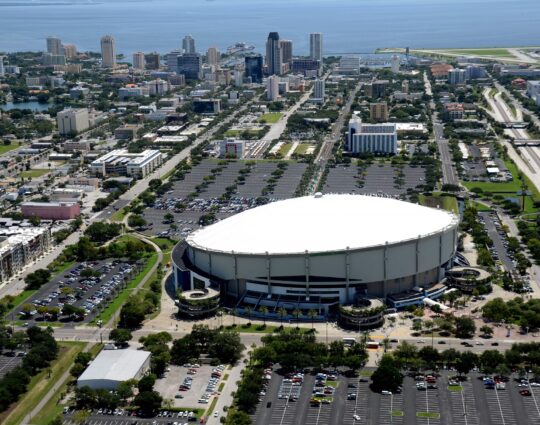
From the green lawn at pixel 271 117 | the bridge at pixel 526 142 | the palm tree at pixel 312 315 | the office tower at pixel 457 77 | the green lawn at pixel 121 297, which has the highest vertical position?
the office tower at pixel 457 77

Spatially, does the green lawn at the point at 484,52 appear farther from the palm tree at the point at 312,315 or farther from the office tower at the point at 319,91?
the palm tree at the point at 312,315

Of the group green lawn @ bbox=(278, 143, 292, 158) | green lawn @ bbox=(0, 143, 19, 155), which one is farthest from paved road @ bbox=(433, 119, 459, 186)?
green lawn @ bbox=(0, 143, 19, 155)

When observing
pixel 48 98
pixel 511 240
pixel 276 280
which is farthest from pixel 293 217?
pixel 48 98

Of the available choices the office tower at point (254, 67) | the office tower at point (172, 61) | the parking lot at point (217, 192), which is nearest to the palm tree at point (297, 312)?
the parking lot at point (217, 192)

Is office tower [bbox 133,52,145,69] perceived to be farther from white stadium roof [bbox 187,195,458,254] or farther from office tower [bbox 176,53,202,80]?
white stadium roof [bbox 187,195,458,254]

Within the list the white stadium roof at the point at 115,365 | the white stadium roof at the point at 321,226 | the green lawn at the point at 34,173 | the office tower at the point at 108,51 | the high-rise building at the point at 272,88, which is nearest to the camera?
the white stadium roof at the point at 115,365

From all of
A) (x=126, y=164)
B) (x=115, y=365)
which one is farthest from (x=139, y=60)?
(x=115, y=365)
